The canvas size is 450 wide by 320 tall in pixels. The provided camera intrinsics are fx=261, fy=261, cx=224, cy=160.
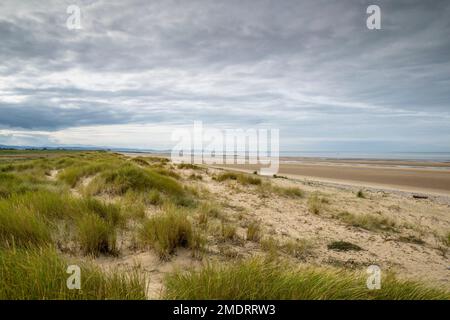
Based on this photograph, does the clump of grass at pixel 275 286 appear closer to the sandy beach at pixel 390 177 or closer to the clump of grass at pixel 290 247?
the clump of grass at pixel 290 247

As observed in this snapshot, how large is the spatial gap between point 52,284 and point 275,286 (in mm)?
2000

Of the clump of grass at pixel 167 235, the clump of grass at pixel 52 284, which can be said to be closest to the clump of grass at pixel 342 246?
the clump of grass at pixel 167 235

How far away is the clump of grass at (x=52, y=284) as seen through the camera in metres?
Result: 2.21

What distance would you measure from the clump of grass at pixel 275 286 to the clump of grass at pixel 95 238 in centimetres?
173

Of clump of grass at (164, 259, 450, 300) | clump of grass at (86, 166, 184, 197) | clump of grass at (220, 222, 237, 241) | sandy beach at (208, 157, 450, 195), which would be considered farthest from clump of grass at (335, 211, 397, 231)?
sandy beach at (208, 157, 450, 195)

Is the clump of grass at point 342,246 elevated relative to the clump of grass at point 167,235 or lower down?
lower down

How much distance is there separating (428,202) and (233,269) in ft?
43.2

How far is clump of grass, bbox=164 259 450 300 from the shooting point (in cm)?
235

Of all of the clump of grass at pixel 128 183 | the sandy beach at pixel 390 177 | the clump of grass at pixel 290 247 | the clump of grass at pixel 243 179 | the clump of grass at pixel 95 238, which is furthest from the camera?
the sandy beach at pixel 390 177

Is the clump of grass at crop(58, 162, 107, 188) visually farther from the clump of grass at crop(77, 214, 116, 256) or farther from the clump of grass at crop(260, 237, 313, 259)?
the clump of grass at crop(260, 237, 313, 259)

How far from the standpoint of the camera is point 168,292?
2.52m

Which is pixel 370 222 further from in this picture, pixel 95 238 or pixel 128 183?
pixel 128 183

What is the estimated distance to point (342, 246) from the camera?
5539 millimetres

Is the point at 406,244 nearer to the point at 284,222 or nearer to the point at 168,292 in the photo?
the point at 284,222
